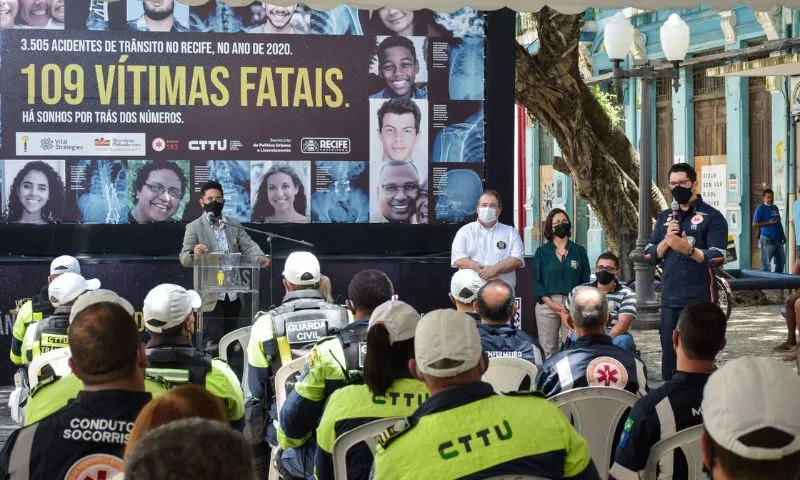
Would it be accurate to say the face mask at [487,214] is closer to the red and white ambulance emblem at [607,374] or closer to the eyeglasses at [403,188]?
the eyeglasses at [403,188]

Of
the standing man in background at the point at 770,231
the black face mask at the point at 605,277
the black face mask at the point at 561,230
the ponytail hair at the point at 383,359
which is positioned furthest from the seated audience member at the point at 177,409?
the standing man in background at the point at 770,231

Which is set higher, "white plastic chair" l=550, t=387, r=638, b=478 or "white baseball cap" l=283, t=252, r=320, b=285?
"white baseball cap" l=283, t=252, r=320, b=285

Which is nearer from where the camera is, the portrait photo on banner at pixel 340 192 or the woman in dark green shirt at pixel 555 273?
the woman in dark green shirt at pixel 555 273

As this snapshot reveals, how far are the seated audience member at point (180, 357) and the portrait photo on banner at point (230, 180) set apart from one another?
7.42 meters

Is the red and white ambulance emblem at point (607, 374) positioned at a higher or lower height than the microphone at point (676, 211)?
lower

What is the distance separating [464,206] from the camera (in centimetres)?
1356

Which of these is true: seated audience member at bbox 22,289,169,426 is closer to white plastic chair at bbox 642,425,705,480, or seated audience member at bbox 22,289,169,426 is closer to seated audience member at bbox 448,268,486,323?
white plastic chair at bbox 642,425,705,480

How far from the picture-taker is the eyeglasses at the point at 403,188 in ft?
44.4

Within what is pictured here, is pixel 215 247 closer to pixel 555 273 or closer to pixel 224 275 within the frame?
pixel 224 275

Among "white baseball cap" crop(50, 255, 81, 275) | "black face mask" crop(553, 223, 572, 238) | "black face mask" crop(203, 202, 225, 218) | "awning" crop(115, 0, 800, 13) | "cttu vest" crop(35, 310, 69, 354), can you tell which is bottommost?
"cttu vest" crop(35, 310, 69, 354)

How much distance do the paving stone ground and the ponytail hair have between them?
21.9 ft

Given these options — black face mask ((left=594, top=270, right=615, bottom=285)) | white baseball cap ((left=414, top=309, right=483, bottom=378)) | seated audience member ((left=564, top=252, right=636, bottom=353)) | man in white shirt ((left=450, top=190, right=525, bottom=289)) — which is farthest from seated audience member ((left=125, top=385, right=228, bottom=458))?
man in white shirt ((left=450, top=190, right=525, bottom=289))

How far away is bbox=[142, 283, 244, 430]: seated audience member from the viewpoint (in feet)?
17.6

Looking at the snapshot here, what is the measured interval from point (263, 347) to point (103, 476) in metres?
3.56
